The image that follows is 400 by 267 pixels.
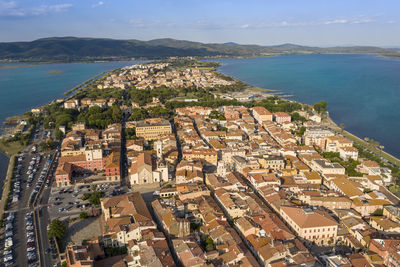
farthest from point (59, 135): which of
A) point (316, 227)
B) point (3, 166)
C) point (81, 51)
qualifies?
point (81, 51)

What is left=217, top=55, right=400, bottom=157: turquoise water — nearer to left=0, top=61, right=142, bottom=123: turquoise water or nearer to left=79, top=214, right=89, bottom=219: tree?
left=79, top=214, right=89, bottom=219: tree

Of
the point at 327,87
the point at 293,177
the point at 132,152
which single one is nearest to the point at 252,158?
the point at 293,177

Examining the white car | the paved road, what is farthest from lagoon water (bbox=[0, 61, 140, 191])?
the white car

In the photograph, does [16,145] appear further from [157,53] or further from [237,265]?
[157,53]

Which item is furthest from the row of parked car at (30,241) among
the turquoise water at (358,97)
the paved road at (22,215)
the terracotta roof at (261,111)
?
the turquoise water at (358,97)

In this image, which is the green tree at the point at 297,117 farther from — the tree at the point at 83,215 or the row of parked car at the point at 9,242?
the row of parked car at the point at 9,242
